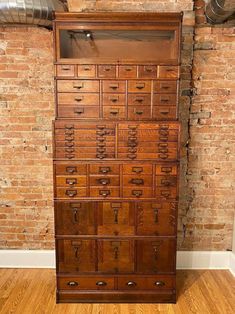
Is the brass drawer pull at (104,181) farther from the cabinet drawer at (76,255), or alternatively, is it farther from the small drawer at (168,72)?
the small drawer at (168,72)

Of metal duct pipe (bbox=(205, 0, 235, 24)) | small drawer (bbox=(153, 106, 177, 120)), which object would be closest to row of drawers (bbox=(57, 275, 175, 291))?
small drawer (bbox=(153, 106, 177, 120))

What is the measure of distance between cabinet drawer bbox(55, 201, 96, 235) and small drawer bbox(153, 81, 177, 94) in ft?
3.29

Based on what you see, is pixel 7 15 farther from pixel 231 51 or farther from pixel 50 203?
pixel 231 51

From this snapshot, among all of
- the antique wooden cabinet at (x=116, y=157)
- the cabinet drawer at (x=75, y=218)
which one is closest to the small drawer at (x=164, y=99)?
the antique wooden cabinet at (x=116, y=157)

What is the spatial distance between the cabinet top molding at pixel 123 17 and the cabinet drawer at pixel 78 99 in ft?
1.74

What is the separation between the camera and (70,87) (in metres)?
2.24

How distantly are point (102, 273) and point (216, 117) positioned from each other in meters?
1.68

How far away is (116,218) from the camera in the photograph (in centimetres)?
237

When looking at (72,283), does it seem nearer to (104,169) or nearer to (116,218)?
(116,218)

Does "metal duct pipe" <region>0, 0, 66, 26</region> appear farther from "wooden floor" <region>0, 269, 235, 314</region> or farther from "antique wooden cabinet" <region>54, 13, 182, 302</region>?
"wooden floor" <region>0, 269, 235, 314</region>

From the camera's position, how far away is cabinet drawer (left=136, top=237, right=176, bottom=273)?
2396 mm

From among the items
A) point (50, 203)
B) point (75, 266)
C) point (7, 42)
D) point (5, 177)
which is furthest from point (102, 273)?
point (7, 42)

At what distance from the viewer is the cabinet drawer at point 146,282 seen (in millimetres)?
2438

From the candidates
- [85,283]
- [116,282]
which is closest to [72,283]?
[85,283]
